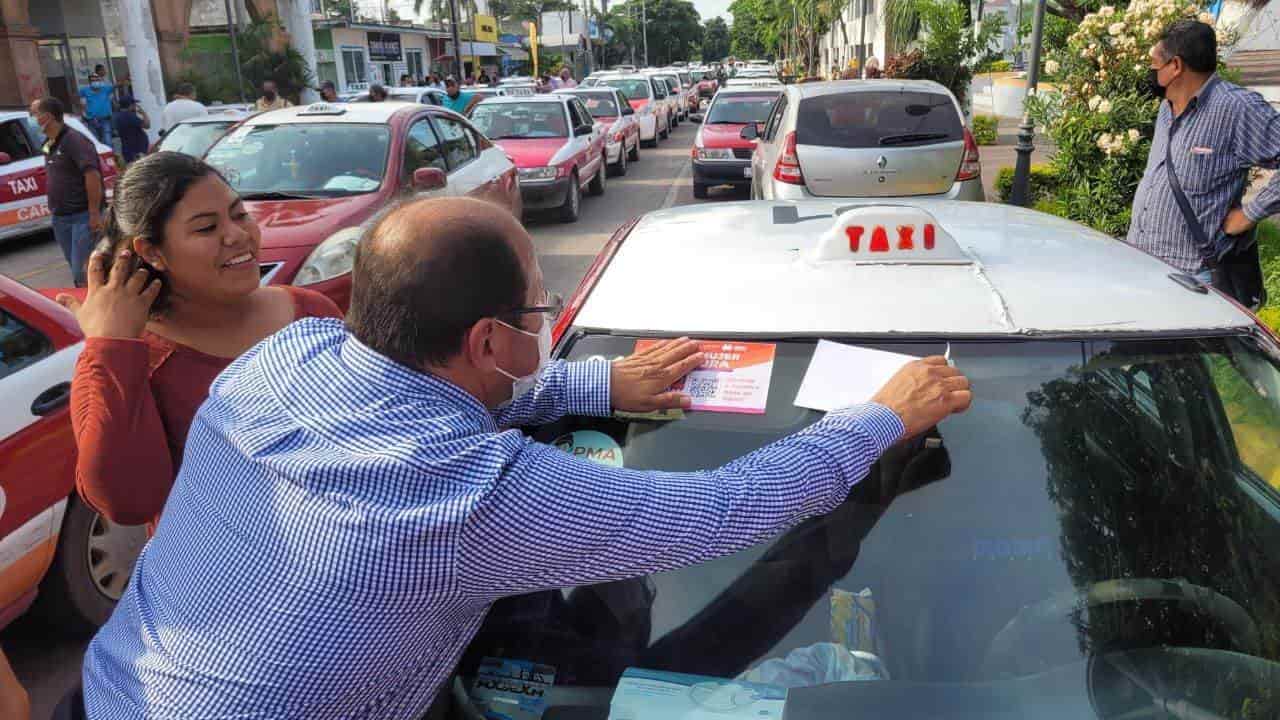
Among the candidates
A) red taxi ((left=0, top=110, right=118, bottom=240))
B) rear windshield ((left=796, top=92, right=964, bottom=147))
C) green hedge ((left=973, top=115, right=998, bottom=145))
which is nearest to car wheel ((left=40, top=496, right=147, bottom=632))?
rear windshield ((left=796, top=92, right=964, bottom=147))

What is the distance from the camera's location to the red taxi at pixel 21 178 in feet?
33.7

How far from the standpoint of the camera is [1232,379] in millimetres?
2035

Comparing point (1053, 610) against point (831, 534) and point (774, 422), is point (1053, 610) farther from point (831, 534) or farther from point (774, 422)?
point (774, 422)

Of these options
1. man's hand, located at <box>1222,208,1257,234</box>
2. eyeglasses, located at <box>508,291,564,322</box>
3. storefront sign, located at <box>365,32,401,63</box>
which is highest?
storefront sign, located at <box>365,32,401,63</box>

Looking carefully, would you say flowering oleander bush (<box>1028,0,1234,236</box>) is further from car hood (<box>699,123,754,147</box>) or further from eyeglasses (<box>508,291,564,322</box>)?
eyeglasses (<box>508,291,564,322</box>)

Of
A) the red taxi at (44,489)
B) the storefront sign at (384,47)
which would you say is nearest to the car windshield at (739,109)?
the red taxi at (44,489)

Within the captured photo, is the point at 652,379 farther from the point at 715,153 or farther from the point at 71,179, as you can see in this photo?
the point at 715,153

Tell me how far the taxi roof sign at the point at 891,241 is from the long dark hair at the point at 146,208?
158 cm

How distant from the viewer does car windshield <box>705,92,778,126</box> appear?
13.4 metres

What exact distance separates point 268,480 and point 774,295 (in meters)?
1.27

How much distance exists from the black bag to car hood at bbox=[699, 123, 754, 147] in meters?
8.19

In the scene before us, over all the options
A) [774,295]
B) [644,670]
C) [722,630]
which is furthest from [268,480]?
[774,295]

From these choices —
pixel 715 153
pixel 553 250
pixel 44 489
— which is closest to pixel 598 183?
pixel 715 153

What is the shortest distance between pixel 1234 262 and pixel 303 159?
630cm
